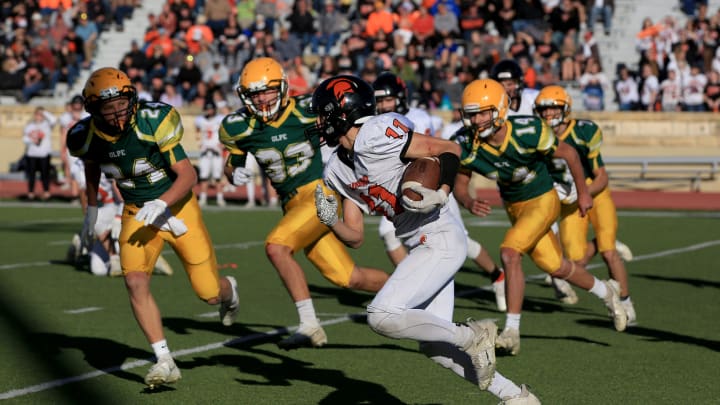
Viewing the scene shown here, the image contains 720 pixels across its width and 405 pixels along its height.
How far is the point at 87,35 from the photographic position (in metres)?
28.5

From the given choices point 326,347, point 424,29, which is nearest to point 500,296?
point 326,347

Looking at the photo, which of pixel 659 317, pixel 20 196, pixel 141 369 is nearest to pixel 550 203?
pixel 659 317

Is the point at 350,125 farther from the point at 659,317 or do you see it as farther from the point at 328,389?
the point at 659,317

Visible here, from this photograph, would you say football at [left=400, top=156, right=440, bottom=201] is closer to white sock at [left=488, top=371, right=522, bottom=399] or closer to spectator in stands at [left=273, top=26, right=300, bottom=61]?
white sock at [left=488, top=371, right=522, bottom=399]

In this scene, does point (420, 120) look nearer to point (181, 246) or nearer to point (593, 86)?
point (181, 246)

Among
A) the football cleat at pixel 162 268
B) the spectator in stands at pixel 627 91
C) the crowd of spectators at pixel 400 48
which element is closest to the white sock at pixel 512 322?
the football cleat at pixel 162 268

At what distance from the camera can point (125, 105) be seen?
632 centimetres

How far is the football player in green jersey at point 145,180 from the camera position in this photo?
6277 mm

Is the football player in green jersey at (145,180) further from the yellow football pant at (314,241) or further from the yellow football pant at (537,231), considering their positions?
the yellow football pant at (537,231)

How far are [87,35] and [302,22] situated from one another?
6491mm

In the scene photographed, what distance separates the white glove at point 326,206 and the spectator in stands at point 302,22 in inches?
801

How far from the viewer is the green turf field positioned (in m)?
6.09

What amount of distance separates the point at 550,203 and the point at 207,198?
1477 cm

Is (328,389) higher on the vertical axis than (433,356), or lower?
lower
